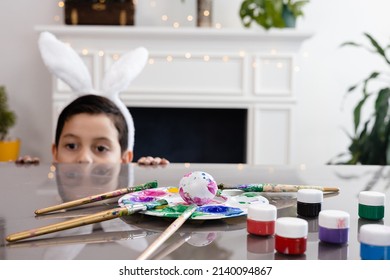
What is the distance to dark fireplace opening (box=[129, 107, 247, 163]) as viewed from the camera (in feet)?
11.1

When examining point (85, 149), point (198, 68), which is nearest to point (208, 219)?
point (85, 149)

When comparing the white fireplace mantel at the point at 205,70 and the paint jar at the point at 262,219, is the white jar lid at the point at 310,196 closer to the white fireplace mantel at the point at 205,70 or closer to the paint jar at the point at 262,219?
the paint jar at the point at 262,219

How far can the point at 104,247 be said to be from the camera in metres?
0.50

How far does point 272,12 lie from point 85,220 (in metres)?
2.64

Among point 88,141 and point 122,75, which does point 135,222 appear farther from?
point 122,75

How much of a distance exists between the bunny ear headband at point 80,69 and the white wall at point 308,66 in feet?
6.09

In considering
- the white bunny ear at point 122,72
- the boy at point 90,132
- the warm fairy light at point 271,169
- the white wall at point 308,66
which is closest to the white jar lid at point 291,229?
the warm fairy light at point 271,169

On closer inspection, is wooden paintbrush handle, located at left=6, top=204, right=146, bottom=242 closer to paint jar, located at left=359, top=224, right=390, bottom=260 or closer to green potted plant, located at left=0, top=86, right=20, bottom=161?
paint jar, located at left=359, top=224, right=390, bottom=260

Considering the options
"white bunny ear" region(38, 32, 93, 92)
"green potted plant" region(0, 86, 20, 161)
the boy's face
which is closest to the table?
the boy's face

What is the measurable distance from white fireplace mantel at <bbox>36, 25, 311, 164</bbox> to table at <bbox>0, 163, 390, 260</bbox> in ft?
6.94

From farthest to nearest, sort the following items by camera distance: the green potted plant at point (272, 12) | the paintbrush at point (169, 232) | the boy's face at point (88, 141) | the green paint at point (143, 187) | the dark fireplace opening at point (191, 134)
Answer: the dark fireplace opening at point (191, 134), the green potted plant at point (272, 12), the boy's face at point (88, 141), the green paint at point (143, 187), the paintbrush at point (169, 232)

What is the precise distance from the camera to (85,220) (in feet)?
1.78

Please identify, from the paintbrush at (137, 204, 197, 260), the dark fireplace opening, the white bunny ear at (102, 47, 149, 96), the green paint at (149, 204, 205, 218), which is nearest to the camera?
the paintbrush at (137, 204, 197, 260)

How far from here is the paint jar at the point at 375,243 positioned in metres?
0.47
